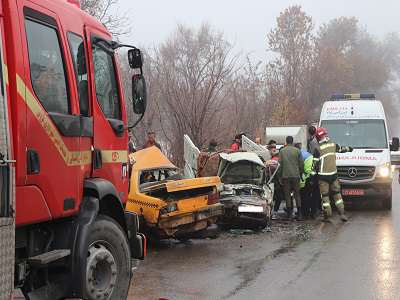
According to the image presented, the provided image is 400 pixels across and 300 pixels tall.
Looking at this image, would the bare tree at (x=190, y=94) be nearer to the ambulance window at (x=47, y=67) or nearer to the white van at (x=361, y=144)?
the white van at (x=361, y=144)

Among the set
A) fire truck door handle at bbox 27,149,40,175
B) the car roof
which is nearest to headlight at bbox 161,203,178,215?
the car roof

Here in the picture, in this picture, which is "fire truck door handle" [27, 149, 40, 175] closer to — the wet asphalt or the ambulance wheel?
the wet asphalt

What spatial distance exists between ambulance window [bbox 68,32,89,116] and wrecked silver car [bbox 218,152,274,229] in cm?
553

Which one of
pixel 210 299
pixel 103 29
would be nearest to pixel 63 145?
pixel 103 29

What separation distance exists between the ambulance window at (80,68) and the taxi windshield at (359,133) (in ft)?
34.5

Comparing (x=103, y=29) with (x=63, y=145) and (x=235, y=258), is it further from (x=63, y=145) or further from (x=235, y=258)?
(x=235, y=258)

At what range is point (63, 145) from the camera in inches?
175

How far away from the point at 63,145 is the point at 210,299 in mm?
2537

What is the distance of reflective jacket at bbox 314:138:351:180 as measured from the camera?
11.8 m

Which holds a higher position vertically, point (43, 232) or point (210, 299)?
point (43, 232)

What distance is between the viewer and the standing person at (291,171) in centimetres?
1200

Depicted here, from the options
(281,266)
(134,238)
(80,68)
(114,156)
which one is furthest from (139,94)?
(281,266)

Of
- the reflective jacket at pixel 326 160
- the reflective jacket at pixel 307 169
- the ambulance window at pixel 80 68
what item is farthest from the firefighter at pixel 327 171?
the ambulance window at pixel 80 68

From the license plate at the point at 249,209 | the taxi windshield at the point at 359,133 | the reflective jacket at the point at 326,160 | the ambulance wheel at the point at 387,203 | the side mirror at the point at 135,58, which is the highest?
the side mirror at the point at 135,58
